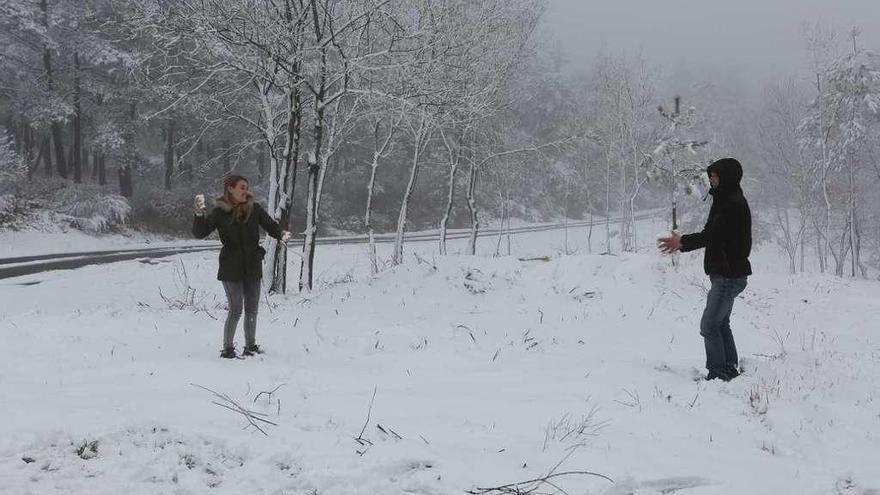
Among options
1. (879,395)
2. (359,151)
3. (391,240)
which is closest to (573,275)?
(879,395)

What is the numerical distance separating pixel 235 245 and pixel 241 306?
2.16ft

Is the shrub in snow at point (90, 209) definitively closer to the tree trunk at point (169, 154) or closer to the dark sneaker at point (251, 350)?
the tree trunk at point (169, 154)

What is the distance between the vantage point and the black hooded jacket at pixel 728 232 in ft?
17.0

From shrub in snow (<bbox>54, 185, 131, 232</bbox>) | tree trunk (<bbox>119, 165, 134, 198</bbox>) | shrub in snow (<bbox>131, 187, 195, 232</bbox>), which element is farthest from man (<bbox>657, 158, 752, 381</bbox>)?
tree trunk (<bbox>119, 165, 134, 198</bbox>)

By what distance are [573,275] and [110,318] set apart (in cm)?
946

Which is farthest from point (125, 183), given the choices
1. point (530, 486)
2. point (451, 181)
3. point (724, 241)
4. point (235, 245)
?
point (530, 486)

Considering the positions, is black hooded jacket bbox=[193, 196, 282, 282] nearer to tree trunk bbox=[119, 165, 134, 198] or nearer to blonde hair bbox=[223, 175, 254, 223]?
blonde hair bbox=[223, 175, 254, 223]

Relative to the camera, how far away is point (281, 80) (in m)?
12.4

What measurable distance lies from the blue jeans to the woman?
461 cm

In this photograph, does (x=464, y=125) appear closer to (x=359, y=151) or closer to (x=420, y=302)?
(x=420, y=302)

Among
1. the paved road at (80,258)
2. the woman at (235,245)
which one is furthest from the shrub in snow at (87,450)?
the paved road at (80,258)

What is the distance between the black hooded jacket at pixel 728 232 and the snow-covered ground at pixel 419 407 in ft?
3.89

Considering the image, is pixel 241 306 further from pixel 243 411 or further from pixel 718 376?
pixel 718 376

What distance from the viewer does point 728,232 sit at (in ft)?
17.1
